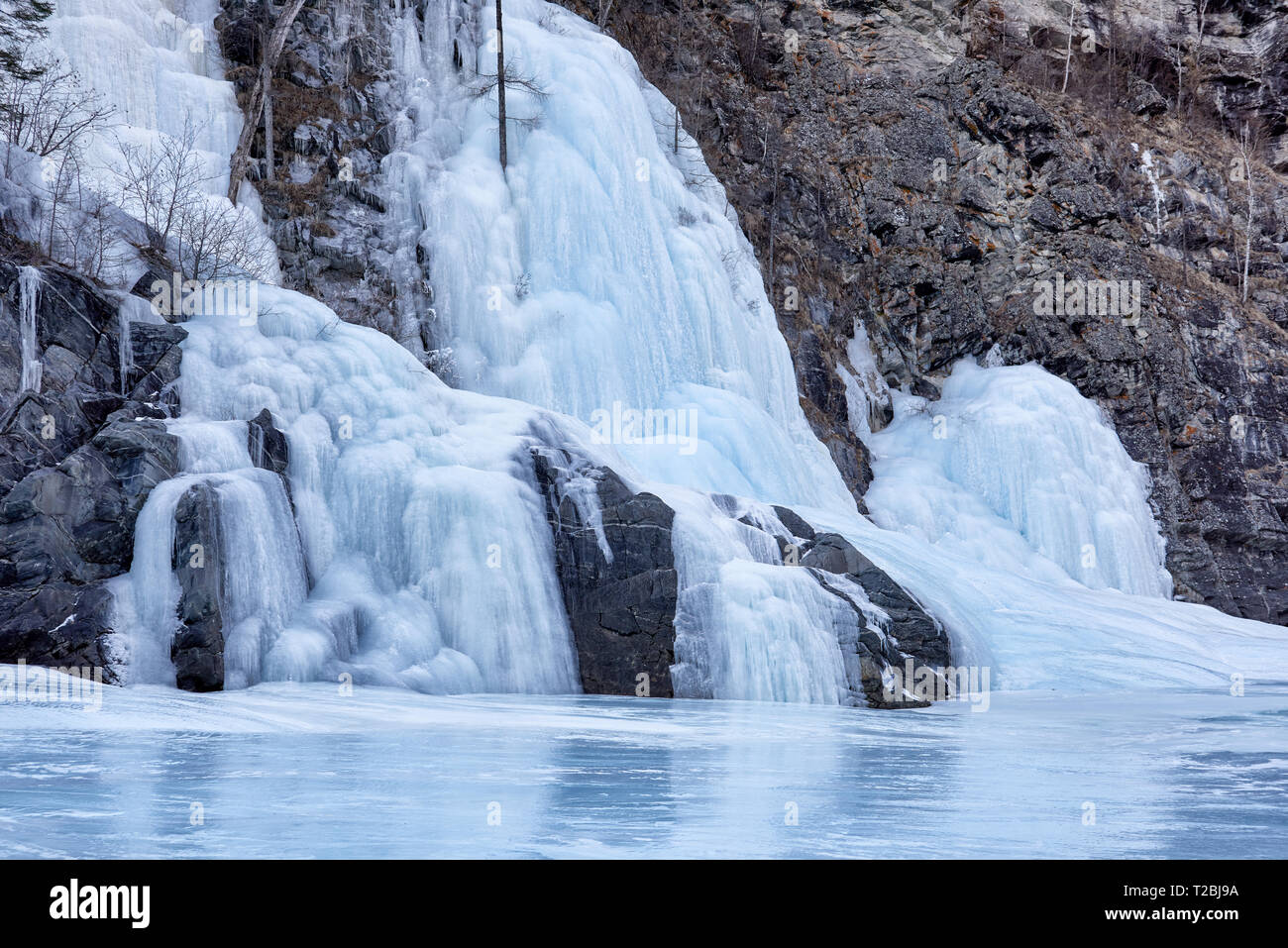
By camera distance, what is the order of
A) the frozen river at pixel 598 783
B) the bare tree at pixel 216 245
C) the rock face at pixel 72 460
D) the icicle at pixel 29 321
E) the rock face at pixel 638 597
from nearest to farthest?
the frozen river at pixel 598 783 < the rock face at pixel 72 460 < the icicle at pixel 29 321 < the rock face at pixel 638 597 < the bare tree at pixel 216 245

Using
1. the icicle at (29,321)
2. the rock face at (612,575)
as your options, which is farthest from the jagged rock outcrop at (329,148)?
the rock face at (612,575)

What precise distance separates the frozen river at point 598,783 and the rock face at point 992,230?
12.8m

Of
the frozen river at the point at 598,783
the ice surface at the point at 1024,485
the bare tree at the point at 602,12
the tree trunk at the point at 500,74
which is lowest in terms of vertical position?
the ice surface at the point at 1024,485

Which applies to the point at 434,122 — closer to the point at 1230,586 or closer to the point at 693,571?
the point at 693,571

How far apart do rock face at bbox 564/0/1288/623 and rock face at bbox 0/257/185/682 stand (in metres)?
12.2

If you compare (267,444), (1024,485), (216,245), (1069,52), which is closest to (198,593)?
(267,444)

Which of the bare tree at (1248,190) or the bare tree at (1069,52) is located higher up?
the bare tree at (1069,52)

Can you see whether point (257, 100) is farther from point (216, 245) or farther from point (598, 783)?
point (598, 783)

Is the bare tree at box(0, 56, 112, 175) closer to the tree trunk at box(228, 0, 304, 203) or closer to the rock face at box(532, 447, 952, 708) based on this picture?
the tree trunk at box(228, 0, 304, 203)

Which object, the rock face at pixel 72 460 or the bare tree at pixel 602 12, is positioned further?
the bare tree at pixel 602 12

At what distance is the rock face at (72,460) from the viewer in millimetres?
8078

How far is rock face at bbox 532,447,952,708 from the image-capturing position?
992 centimetres

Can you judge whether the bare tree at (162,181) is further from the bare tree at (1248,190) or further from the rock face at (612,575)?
the bare tree at (1248,190)
